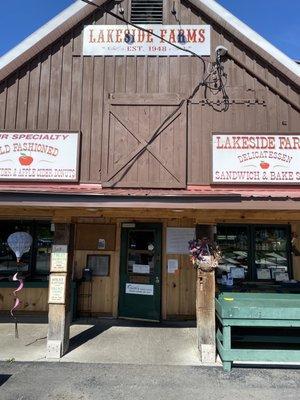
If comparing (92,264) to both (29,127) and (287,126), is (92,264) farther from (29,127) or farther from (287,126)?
(287,126)

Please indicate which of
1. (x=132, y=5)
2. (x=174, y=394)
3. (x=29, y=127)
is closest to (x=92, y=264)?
(x=29, y=127)

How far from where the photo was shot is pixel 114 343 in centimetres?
735

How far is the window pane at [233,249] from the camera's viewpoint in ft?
28.9

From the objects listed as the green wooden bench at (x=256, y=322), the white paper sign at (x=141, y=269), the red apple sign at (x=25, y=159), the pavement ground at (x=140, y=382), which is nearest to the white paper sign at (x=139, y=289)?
the white paper sign at (x=141, y=269)

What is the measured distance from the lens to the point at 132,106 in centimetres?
773

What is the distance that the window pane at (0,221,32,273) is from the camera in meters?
9.27

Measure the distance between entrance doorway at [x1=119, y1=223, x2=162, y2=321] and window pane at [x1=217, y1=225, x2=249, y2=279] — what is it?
1.42m

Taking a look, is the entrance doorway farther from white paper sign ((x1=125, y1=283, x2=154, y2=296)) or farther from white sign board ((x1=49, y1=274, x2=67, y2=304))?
white sign board ((x1=49, y1=274, x2=67, y2=304))

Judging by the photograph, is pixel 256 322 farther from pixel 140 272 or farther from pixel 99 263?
pixel 99 263

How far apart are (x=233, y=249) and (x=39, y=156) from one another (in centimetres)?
469

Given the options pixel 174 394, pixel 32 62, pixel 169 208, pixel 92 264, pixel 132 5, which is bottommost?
pixel 174 394

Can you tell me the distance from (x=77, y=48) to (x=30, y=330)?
5903mm

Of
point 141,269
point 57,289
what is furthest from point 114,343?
point 141,269

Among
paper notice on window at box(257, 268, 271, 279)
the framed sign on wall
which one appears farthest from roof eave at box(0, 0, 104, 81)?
paper notice on window at box(257, 268, 271, 279)
